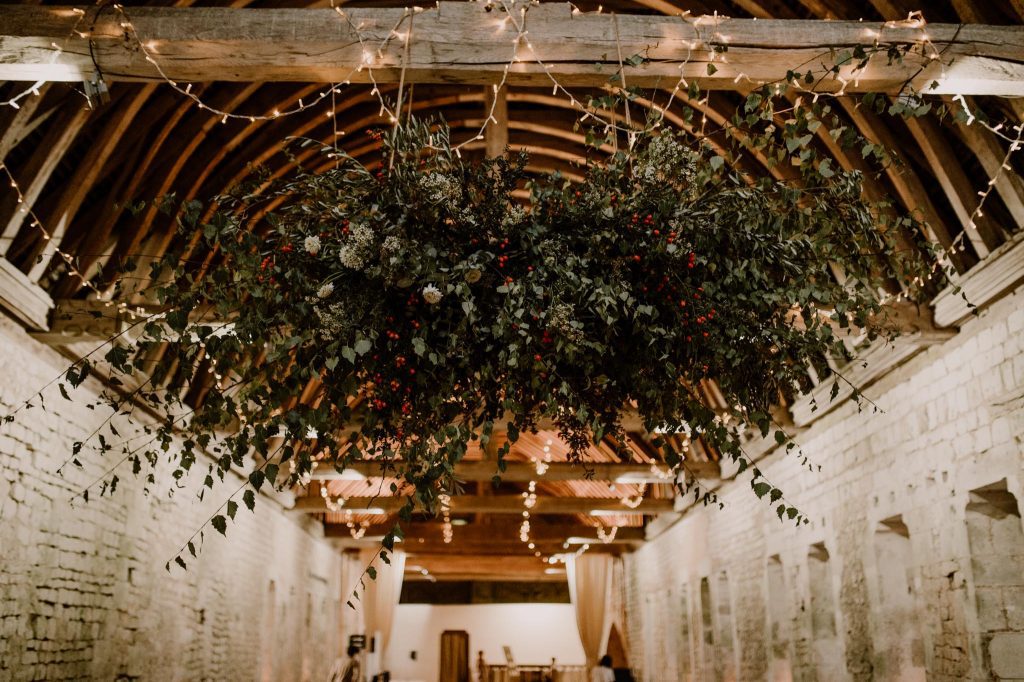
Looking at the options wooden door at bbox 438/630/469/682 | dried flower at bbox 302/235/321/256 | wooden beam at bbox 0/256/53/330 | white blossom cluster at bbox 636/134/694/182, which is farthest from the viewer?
wooden door at bbox 438/630/469/682

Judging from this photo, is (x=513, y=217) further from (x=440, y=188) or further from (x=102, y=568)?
(x=102, y=568)

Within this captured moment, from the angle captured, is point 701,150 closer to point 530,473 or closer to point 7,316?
point 7,316

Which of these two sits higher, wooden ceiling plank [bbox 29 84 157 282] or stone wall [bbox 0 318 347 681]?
wooden ceiling plank [bbox 29 84 157 282]

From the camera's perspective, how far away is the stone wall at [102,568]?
490cm

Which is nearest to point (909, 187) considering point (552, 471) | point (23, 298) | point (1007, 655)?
point (1007, 655)

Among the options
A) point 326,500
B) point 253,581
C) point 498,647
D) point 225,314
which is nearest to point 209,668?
point 253,581

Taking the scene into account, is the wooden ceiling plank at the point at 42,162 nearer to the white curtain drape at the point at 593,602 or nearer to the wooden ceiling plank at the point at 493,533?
the wooden ceiling plank at the point at 493,533

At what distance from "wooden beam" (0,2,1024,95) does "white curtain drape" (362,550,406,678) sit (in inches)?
608

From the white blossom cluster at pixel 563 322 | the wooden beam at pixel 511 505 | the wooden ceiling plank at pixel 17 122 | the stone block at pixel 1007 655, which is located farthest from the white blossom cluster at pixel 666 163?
the wooden beam at pixel 511 505

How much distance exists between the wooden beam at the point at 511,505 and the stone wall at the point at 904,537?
2.21m

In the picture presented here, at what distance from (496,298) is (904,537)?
4.71 meters

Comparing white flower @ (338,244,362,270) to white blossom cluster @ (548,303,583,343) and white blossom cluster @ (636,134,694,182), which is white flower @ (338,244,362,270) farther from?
white blossom cluster @ (636,134,694,182)

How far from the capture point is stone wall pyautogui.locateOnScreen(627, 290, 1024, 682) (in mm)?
4598

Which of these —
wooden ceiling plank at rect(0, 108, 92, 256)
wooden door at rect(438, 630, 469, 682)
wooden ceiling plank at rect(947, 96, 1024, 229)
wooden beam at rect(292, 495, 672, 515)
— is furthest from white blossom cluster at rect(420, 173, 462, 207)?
wooden door at rect(438, 630, 469, 682)
